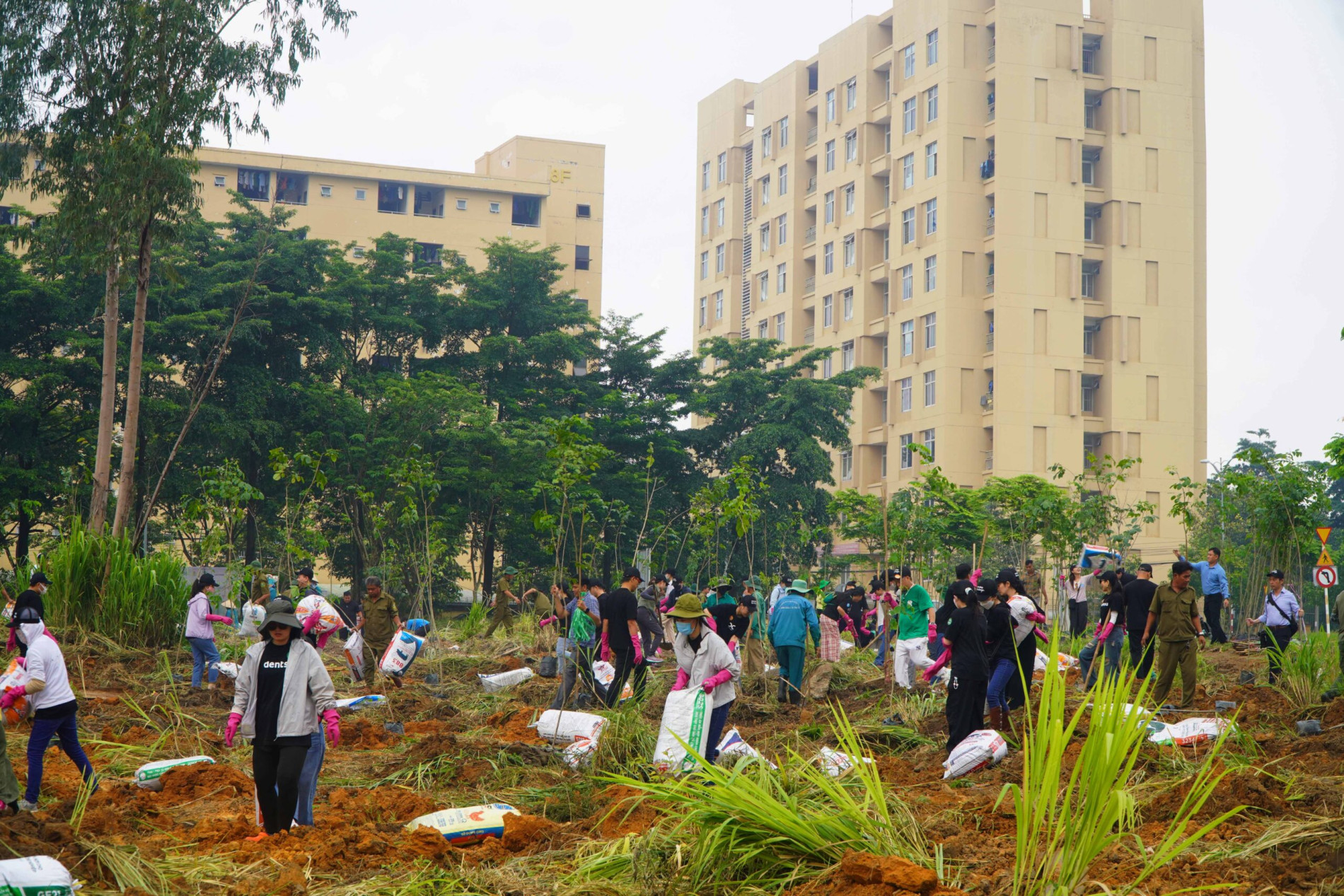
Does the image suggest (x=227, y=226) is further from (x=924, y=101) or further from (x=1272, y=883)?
(x=1272, y=883)

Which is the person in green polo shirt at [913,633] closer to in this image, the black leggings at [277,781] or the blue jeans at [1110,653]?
the blue jeans at [1110,653]

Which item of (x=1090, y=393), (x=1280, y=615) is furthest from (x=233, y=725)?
(x=1090, y=393)

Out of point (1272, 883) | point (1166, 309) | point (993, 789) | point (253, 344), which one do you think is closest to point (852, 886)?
point (1272, 883)

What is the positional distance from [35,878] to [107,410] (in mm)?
17776

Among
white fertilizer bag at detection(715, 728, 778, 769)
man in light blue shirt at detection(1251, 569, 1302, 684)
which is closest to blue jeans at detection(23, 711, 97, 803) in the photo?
white fertilizer bag at detection(715, 728, 778, 769)

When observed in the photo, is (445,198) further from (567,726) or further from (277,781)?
(277,781)

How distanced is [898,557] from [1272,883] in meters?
16.8

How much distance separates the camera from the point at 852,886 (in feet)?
18.3

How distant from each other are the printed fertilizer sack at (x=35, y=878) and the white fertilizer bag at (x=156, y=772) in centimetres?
427

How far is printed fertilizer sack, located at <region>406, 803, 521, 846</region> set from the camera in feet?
26.8

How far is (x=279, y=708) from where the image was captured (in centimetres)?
786

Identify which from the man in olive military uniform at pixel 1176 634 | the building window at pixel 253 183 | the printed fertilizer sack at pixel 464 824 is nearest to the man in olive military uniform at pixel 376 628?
the printed fertilizer sack at pixel 464 824

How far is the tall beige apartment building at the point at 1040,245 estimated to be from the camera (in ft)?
175

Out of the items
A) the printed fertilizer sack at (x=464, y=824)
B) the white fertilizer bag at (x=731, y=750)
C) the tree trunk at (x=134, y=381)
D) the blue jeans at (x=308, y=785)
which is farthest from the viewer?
the tree trunk at (x=134, y=381)
